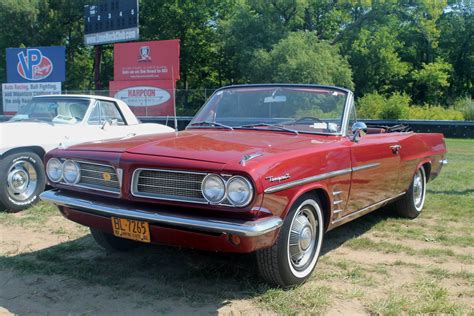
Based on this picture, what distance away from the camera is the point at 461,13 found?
46531 millimetres

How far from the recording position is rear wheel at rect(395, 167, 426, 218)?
6.12 metres

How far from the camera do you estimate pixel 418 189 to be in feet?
21.2

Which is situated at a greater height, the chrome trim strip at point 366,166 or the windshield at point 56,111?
the windshield at point 56,111

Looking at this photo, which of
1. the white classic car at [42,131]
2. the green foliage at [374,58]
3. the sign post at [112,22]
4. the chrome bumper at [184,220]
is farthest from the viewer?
the green foliage at [374,58]

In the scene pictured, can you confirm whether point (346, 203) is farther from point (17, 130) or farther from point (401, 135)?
point (17, 130)

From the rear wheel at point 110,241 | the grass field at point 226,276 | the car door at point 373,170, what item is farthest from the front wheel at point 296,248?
the rear wheel at point 110,241

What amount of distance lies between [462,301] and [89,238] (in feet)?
11.7

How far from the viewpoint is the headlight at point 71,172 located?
398cm

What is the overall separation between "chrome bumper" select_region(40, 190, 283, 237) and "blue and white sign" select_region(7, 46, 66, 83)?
70.1 feet

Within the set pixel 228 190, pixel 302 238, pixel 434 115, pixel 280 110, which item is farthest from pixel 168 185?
pixel 434 115

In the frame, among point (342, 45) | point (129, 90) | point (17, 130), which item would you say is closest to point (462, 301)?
point (17, 130)

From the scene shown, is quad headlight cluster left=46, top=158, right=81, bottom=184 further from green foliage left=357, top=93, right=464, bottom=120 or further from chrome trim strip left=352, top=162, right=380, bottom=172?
green foliage left=357, top=93, right=464, bottom=120

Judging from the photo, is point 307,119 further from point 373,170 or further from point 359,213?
point 359,213

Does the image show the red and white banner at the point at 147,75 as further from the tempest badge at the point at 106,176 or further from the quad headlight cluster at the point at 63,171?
the tempest badge at the point at 106,176
